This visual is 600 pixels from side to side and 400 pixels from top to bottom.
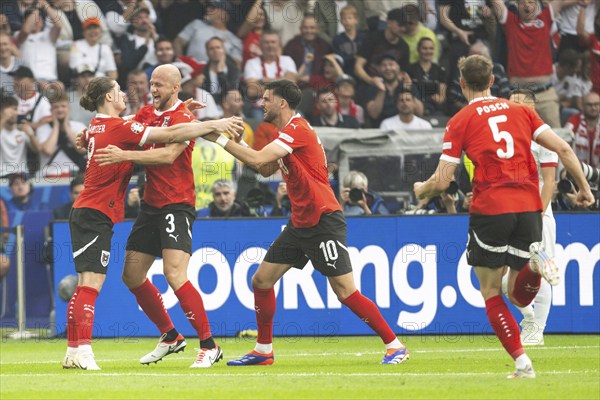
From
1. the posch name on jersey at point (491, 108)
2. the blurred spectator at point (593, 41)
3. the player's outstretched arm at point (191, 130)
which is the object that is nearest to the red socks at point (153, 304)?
the player's outstretched arm at point (191, 130)

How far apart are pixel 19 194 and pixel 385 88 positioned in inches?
225

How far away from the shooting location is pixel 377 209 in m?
14.6

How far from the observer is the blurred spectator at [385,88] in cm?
1775

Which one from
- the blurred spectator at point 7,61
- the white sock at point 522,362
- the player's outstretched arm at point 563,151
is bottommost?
the white sock at point 522,362

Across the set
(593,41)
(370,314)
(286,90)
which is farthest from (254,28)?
(370,314)

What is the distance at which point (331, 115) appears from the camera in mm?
17016

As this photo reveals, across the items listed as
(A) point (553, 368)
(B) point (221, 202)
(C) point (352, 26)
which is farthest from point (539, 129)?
(C) point (352, 26)

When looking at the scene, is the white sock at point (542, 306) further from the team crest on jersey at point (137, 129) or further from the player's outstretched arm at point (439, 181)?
the team crest on jersey at point (137, 129)

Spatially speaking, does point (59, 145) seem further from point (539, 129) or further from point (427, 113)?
point (539, 129)

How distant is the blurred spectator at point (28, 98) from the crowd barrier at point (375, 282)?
15.6 ft

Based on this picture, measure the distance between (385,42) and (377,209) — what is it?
15.0 ft

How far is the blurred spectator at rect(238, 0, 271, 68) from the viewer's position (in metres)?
18.9

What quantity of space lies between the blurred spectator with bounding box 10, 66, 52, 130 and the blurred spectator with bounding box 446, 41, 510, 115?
6.25 m

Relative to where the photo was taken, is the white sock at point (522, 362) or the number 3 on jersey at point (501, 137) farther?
the number 3 on jersey at point (501, 137)
